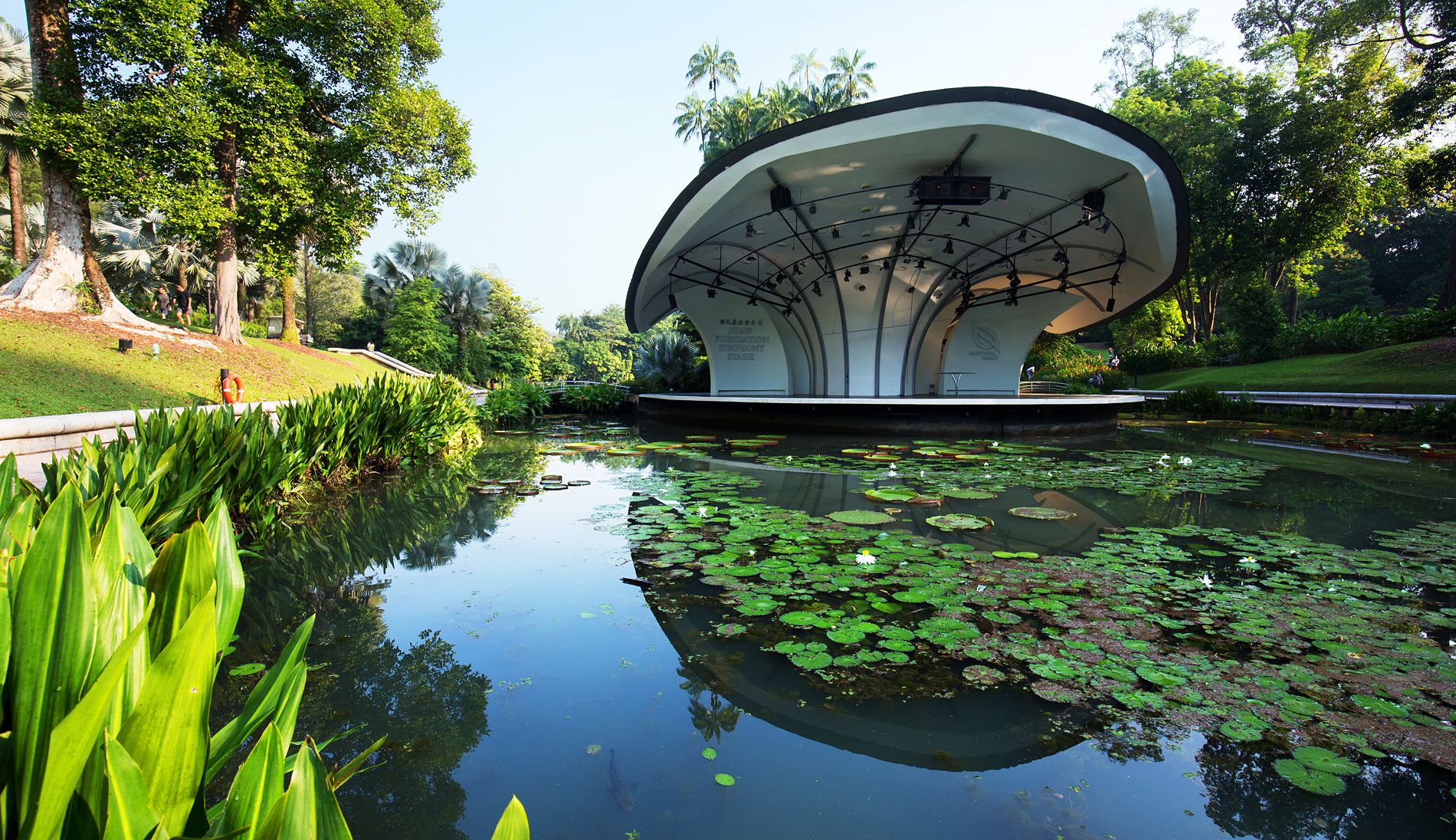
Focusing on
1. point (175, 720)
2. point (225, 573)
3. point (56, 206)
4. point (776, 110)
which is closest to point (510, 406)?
point (56, 206)

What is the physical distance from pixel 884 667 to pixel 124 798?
221 cm

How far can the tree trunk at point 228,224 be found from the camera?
38.3 ft

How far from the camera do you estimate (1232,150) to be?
19.6m

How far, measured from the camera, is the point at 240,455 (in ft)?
12.9

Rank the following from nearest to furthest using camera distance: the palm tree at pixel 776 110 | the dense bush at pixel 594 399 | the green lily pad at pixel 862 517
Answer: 1. the green lily pad at pixel 862 517
2. the dense bush at pixel 594 399
3. the palm tree at pixel 776 110

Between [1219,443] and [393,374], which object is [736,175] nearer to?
[393,374]

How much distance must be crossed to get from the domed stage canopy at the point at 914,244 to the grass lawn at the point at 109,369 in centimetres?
693

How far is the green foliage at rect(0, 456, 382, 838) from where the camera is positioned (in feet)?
2.08

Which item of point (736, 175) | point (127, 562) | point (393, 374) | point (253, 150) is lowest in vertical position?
point (127, 562)

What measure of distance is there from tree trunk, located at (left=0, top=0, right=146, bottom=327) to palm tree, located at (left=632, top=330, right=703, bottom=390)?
1434 cm

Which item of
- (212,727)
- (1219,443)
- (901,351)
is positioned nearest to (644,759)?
(212,727)

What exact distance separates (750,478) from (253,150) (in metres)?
11.4

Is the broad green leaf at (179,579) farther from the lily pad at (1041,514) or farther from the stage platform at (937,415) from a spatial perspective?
the stage platform at (937,415)

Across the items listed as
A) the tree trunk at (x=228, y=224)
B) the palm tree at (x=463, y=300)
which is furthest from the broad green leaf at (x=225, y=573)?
the palm tree at (x=463, y=300)
